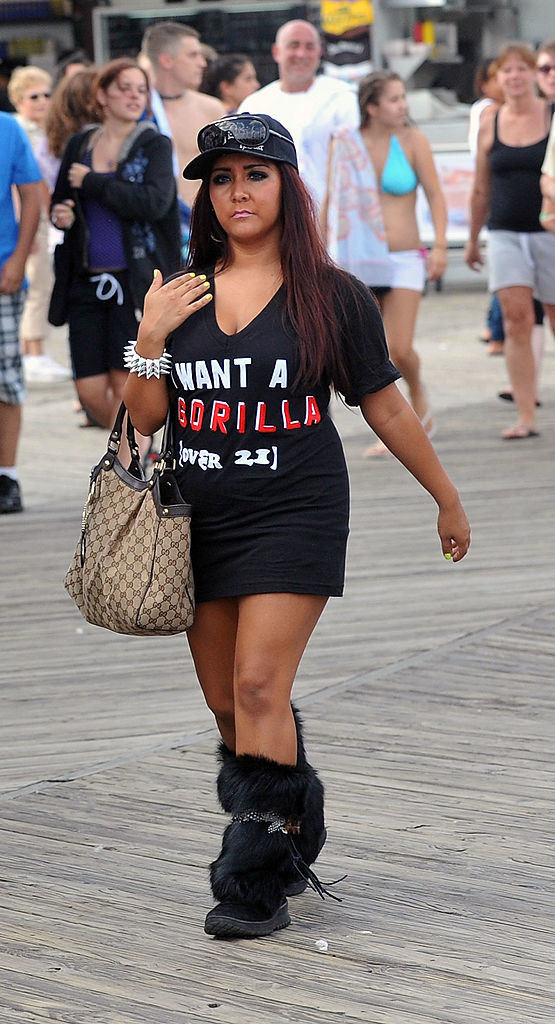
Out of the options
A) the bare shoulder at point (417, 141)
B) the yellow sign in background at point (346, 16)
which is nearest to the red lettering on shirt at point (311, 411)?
the bare shoulder at point (417, 141)

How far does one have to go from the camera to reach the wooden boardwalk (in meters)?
3.16

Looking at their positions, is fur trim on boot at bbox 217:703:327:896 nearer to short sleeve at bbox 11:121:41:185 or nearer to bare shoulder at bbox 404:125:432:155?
short sleeve at bbox 11:121:41:185

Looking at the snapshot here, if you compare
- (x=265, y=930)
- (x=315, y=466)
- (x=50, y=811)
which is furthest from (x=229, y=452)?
(x=50, y=811)

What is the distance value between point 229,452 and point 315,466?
0.59ft

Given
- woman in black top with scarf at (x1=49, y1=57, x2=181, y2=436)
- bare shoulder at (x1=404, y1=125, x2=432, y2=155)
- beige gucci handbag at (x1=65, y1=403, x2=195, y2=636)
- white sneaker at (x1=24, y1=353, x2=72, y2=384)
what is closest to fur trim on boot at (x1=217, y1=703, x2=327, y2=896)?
beige gucci handbag at (x1=65, y1=403, x2=195, y2=636)

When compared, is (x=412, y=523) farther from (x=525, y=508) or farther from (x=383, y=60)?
(x=383, y=60)

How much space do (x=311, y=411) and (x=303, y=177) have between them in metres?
3.66

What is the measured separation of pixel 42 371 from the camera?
12695mm

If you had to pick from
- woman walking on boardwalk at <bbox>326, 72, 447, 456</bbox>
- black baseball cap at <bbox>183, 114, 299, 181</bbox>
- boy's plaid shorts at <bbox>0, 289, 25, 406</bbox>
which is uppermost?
black baseball cap at <bbox>183, 114, 299, 181</bbox>

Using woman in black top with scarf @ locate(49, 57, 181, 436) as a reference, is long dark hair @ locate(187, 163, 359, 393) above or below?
above

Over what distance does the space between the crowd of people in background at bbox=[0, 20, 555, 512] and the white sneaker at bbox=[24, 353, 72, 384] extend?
11.7 ft

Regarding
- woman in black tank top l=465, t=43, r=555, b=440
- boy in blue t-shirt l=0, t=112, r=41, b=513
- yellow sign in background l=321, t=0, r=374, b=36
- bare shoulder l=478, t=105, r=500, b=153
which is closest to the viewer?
boy in blue t-shirt l=0, t=112, r=41, b=513

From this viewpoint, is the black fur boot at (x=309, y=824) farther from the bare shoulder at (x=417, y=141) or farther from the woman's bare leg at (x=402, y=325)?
the bare shoulder at (x=417, y=141)

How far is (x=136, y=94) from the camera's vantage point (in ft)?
25.3
